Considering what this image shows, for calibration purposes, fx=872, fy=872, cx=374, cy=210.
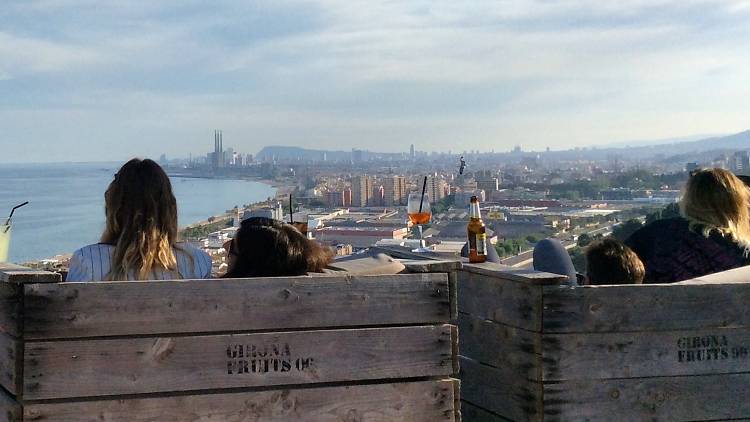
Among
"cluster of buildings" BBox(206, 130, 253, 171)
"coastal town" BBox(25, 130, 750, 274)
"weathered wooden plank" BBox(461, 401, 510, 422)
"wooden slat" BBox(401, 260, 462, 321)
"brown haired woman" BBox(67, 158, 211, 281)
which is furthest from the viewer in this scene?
"cluster of buildings" BBox(206, 130, 253, 171)

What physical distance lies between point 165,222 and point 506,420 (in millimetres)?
1393

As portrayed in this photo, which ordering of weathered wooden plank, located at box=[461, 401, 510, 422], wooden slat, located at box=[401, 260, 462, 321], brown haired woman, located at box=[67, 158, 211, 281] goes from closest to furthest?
1. wooden slat, located at box=[401, 260, 462, 321]
2. brown haired woman, located at box=[67, 158, 211, 281]
3. weathered wooden plank, located at box=[461, 401, 510, 422]

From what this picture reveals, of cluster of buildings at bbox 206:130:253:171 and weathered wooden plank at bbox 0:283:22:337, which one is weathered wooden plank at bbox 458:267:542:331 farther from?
cluster of buildings at bbox 206:130:253:171

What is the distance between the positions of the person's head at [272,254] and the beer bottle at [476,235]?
0.73m

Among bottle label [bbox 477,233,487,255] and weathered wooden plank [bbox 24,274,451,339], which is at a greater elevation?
bottle label [bbox 477,233,487,255]

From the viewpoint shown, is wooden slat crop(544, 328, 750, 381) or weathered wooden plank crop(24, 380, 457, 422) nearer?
weathered wooden plank crop(24, 380, 457, 422)

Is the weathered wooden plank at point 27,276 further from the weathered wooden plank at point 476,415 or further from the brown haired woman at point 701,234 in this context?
the brown haired woman at point 701,234

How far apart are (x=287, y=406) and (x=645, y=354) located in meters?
1.23

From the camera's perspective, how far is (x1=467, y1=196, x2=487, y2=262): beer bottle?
348 centimetres

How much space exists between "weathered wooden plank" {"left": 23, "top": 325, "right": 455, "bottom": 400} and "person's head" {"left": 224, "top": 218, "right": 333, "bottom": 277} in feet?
1.14

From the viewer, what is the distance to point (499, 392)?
3064 millimetres

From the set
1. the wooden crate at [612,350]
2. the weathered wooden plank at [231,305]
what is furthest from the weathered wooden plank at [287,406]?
the wooden crate at [612,350]

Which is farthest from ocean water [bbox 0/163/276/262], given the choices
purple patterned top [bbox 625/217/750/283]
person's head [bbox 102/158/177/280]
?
purple patterned top [bbox 625/217/750/283]

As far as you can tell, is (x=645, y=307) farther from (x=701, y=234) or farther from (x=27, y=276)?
(x=27, y=276)
